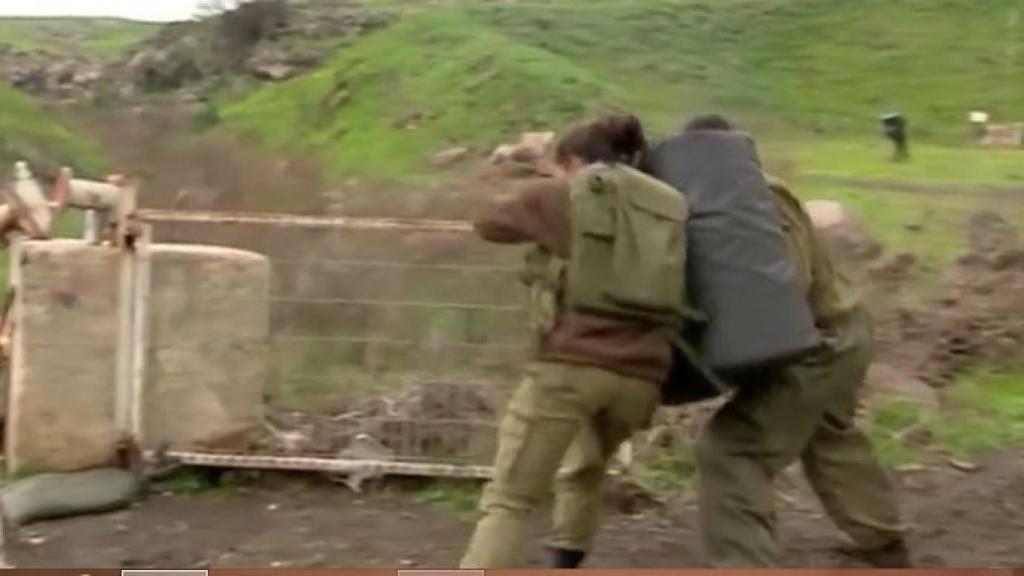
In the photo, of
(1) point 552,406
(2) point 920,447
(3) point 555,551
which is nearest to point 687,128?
(1) point 552,406

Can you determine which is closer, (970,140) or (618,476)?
(970,140)

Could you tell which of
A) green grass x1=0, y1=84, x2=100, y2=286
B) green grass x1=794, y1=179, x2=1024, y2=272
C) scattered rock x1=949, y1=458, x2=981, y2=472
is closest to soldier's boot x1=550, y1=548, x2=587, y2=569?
green grass x1=794, y1=179, x2=1024, y2=272

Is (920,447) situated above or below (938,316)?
below

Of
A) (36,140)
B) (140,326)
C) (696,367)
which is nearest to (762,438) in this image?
(696,367)

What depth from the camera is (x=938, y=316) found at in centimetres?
376

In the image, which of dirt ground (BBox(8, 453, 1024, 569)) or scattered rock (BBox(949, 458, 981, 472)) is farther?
scattered rock (BBox(949, 458, 981, 472))

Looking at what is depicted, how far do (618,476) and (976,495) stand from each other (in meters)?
0.67

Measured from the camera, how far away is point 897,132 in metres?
3.36

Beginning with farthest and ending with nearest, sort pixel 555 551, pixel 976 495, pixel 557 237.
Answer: pixel 976 495 → pixel 555 551 → pixel 557 237

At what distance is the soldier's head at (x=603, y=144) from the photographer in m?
3.03

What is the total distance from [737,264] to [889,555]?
26.5 inches

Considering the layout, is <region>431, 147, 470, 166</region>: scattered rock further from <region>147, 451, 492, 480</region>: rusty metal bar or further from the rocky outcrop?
<region>147, 451, 492, 480</region>: rusty metal bar

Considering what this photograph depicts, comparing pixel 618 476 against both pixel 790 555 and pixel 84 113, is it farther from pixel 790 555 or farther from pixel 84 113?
pixel 84 113

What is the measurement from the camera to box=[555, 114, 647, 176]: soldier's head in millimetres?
3033
